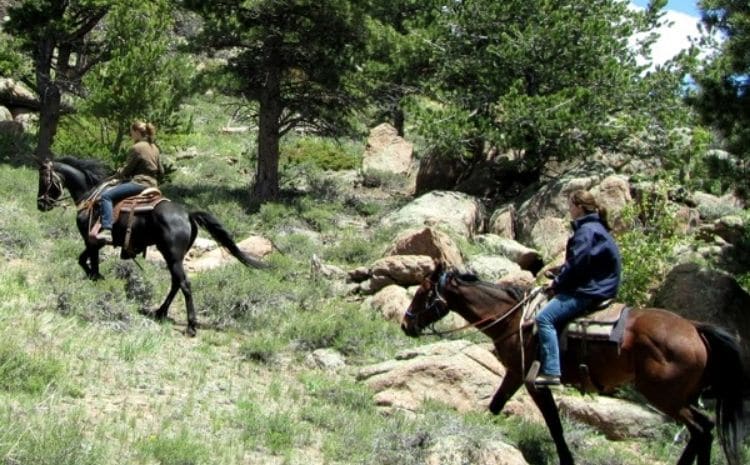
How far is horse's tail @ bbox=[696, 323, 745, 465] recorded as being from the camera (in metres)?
7.41

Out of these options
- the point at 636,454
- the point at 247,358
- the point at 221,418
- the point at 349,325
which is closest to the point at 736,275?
the point at 636,454

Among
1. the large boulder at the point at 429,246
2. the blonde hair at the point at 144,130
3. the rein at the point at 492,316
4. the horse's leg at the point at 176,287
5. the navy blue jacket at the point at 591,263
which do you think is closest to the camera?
the navy blue jacket at the point at 591,263

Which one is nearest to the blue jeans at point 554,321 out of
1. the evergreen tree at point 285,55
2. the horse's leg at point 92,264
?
the horse's leg at point 92,264

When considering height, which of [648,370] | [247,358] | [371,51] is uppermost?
[371,51]

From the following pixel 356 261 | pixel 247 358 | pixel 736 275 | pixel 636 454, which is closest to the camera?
pixel 636 454

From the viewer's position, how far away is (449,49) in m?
21.7

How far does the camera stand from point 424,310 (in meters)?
8.78

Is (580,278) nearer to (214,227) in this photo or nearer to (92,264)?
(214,227)

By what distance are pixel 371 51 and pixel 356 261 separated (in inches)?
→ 268

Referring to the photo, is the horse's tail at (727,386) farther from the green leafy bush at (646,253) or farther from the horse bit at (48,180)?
the horse bit at (48,180)

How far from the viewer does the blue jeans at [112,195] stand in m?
11.8

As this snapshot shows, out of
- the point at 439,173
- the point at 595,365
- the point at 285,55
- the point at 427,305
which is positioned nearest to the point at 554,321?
the point at 595,365

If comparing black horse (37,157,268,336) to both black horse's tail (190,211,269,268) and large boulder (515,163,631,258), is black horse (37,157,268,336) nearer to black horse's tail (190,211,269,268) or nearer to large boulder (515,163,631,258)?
black horse's tail (190,211,269,268)

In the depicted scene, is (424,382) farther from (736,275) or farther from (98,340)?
(736,275)
